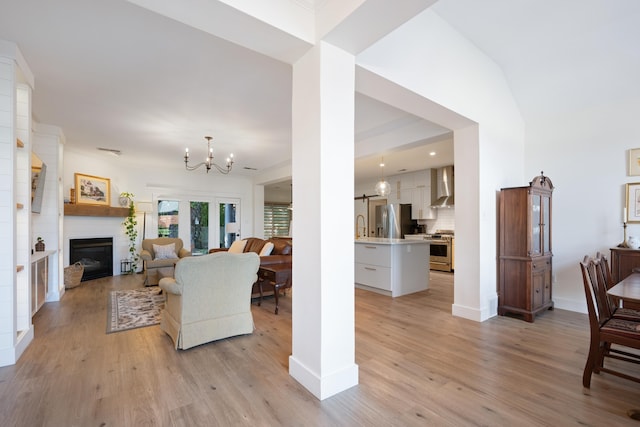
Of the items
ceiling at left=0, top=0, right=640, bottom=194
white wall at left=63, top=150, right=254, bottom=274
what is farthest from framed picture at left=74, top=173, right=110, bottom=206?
ceiling at left=0, top=0, right=640, bottom=194

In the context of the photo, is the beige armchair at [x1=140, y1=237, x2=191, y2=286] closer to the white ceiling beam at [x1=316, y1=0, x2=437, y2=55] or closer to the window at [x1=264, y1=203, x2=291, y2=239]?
the window at [x1=264, y1=203, x2=291, y2=239]

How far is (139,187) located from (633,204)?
901cm

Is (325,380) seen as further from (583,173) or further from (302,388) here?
(583,173)

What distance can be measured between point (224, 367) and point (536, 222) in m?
3.89

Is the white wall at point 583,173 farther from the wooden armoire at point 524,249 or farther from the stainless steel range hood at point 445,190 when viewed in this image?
the stainless steel range hood at point 445,190

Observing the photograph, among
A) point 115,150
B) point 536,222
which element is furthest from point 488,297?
point 115,150

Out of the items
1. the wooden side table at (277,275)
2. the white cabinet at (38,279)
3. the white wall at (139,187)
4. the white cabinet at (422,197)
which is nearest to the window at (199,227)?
the white wall at (139,187)

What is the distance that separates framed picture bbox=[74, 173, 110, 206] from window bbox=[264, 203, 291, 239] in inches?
204

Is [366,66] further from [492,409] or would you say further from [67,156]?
[67,156]

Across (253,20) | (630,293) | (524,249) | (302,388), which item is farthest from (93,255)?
(630,293)

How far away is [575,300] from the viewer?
3912mm

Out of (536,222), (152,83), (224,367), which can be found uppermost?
(152,83)

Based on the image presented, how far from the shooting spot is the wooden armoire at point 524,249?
352 centimetres

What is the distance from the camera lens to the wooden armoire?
11.6 ft
